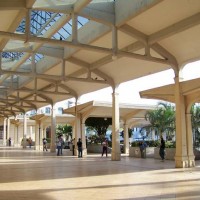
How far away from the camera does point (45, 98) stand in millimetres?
31141

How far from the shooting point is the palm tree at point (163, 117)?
26297mm

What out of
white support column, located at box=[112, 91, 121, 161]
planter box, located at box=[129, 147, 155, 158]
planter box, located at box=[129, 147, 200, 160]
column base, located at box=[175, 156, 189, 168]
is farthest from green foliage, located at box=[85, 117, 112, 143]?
column base, located at box=[175, 156, 189, 168]

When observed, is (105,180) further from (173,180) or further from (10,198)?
(10,198)

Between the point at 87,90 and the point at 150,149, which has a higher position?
the point at 87,90

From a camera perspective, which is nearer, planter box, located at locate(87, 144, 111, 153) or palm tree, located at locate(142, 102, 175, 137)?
palm tree, located at locate(142, 102, 175, 137)

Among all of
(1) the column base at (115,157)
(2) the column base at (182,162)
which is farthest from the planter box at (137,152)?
(2) the column base at (182,162)

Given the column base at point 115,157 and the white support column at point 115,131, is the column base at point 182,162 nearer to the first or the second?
the column base at point 115,157

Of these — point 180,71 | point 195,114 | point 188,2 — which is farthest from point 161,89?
point 195,114

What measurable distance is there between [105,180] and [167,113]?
1662cm

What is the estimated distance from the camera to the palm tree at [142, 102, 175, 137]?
26.3 metres

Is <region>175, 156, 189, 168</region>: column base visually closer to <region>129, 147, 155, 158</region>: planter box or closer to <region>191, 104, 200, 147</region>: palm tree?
<region>129, 147, 155, 158</region>: planter box

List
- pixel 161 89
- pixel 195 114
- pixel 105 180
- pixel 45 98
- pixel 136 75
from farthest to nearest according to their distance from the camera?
pixel 45 98
pixel 195 114
pixel 136 75
pixel 161 89
pixel 105 180

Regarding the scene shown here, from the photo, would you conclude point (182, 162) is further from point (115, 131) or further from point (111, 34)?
point (111, 34)

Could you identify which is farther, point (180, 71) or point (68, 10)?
point (180, 71)
